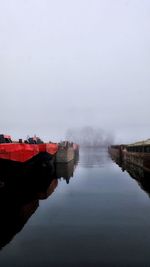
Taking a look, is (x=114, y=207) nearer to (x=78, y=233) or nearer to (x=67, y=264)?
(x=78, y=233)

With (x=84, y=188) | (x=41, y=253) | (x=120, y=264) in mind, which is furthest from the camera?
(x=84, y=188)

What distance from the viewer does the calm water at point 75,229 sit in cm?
880

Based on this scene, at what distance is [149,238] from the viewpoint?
1056cm

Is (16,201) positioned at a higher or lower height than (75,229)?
higher

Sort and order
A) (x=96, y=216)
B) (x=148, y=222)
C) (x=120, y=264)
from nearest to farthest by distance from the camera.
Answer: (x=120, y=264) < (x=148, y=222) < (x=96, y=216)

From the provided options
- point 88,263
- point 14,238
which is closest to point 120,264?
point 88,263

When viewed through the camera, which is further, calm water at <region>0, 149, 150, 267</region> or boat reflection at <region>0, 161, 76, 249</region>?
boat reflection at <region>0, 161, 76, 249</region>

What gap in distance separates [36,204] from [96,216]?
14.5 ft

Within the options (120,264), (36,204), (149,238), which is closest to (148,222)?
(149,238)

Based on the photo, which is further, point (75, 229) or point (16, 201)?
point (16, 201)

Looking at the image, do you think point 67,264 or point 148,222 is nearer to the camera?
point 67,264

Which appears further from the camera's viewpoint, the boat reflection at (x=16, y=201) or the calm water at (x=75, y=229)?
the boat reflection at (x=16, y=201)

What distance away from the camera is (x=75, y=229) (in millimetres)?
11781

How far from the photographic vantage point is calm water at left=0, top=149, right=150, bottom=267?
880 cm
